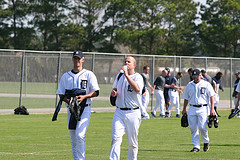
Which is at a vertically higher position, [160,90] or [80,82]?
[80,82]

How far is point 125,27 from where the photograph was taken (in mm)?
79312

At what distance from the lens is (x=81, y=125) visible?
10141 millimetres

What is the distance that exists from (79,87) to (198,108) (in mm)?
4335

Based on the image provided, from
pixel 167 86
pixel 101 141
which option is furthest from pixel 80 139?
pixel 167 86

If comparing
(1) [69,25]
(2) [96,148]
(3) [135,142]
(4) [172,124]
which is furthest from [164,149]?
(1) [69,25]

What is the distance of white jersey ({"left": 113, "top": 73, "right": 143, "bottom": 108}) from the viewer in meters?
10.4

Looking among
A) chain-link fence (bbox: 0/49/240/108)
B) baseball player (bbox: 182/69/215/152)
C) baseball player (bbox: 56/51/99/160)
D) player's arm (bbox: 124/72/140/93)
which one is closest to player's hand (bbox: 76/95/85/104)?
baseball player (bbox: 56/51/99/160)

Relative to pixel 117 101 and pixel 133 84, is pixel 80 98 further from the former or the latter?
pixel 133 84

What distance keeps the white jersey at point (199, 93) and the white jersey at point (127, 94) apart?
369 cm

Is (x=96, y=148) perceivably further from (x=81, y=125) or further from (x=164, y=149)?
(x=81, y=125)

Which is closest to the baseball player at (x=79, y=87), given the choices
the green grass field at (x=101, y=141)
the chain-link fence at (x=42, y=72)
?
the green grass field at (x=101, y=141)

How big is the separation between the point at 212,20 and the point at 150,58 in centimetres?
5298

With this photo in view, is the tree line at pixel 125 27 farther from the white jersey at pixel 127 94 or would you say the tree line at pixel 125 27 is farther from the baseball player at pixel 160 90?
the white jersey at pixel 127 94

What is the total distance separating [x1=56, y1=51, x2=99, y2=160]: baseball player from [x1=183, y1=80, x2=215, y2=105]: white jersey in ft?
13.5
